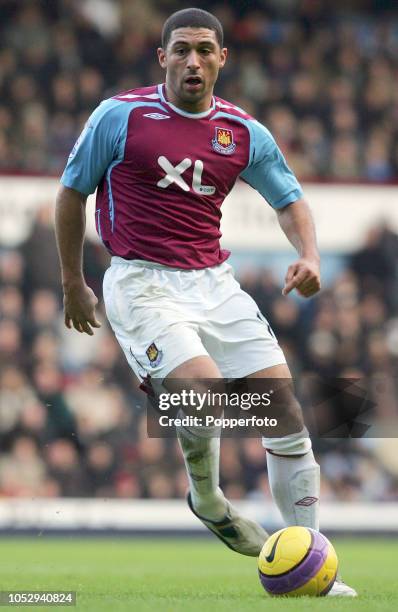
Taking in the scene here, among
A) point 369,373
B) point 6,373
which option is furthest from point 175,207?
point 369,373

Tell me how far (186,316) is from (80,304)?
1.73ft

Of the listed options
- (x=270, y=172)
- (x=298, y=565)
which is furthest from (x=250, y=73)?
(x=298, y=565)

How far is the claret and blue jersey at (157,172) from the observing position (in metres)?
6.21

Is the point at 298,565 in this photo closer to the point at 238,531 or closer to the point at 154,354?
the point at 238,531

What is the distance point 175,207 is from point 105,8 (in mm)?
11289

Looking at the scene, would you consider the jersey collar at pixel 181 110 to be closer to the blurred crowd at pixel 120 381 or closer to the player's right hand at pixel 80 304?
the player's right hand at pixel 80 304

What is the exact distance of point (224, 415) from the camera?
625 centimetres

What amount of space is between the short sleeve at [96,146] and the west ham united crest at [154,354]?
83 cm

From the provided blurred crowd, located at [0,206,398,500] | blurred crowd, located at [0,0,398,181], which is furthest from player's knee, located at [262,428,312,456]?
blurred crowd, located at [0,0,398,181]

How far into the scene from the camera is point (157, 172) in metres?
6.25

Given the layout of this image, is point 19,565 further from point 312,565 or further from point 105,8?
point 105,8

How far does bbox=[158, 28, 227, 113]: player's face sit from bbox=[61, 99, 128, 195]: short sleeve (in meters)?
0.30

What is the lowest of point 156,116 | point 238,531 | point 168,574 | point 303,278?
point 168,574

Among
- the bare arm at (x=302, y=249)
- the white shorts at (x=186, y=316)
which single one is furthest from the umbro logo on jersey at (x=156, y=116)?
the bare arm at (x=302, y=249)
